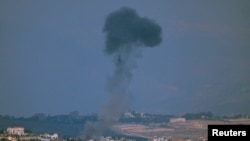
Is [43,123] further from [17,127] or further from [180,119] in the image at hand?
[180,119]

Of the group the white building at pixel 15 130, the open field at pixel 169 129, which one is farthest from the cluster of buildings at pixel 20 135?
the open field at pixel 169 129

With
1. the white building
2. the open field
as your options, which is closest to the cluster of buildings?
the white building

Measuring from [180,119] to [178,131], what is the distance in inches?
11.2

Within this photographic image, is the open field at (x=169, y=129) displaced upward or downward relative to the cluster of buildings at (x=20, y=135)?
upward

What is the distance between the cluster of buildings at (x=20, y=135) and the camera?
1094 cm

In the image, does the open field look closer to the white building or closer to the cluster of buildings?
the cluster of buildings

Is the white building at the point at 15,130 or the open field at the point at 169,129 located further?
the open field at the point at 169,129

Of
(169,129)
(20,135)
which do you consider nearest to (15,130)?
(20,135)

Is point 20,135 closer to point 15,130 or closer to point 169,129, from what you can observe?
point 15,130

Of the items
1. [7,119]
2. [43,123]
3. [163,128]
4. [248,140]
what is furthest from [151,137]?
[248,140]

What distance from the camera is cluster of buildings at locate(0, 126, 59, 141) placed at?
1094 centimetres

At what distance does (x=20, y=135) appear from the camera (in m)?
11.0

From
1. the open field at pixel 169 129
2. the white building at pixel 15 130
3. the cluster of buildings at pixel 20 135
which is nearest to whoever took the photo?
the cluster of buildings at pixel 20 135

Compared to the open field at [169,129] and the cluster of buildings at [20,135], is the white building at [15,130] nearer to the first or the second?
the cluster of buildings at [20,135]
